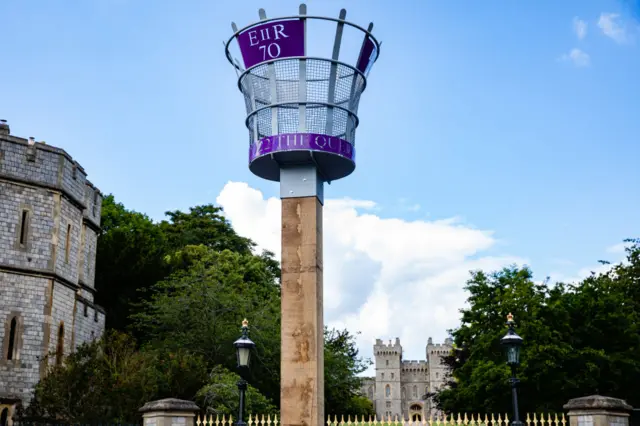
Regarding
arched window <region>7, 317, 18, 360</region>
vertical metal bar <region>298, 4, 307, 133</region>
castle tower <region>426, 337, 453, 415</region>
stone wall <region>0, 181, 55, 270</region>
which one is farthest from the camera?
castle tower <region>426, 337, 453, 415</region>

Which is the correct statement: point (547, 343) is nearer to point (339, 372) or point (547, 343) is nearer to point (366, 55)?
point (339, 372)

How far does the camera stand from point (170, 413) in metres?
16.8

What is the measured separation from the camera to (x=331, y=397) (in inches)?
1371

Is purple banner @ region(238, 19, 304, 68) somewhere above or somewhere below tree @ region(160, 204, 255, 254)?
below

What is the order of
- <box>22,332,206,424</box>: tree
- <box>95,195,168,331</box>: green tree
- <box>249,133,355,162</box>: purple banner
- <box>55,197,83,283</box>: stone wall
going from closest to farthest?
1. <box>249,133,355,162</box>: purple banner
2. <box>22,332,206,424</box>: tree
3. <box>55,197,83,283</box>: stone wall
4. <box>95,195,168,331</box>: green tree

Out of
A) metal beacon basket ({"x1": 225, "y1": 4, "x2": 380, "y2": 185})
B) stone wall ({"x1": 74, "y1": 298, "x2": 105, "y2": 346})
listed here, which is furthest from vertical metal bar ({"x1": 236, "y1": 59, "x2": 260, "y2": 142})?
stone wall ({"x1": 74, "y1": 298, "x2": 105, "y2": 346})

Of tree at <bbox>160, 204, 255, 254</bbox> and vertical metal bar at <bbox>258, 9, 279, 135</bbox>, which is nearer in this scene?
vertical metal bar at <bbox>258, 9, 279, 135</bbox>

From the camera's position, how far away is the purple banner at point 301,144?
1977 centimetres

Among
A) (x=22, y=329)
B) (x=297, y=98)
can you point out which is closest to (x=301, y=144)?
(x=297, y=98)

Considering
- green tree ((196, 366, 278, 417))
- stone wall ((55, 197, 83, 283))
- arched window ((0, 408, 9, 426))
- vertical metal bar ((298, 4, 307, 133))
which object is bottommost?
arched window ((0, 408, 9, 426))

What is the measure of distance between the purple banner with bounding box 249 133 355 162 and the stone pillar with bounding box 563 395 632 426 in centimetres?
831

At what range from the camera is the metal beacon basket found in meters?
20.0

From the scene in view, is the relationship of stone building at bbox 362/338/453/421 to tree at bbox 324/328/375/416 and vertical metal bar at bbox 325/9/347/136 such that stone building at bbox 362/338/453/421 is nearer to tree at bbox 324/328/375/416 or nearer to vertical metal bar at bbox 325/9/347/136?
tree at bbox 324/328/375/416

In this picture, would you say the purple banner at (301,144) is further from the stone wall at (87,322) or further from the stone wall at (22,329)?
the stone wall at (87,322)
